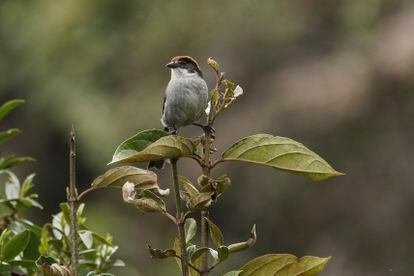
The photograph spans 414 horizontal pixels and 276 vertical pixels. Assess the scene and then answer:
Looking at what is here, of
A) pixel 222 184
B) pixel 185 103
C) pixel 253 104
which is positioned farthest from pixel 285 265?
pixel 253 104

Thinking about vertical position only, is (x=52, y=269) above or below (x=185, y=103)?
below

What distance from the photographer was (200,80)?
289cm

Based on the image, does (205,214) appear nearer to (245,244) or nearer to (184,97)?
(245,244)

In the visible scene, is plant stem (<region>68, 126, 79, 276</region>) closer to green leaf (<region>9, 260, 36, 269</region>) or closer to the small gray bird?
green leaf (<region>9, 260, 36, 269</region>)

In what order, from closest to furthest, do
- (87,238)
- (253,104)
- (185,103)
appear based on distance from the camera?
(87,238) → (185,103) → (253,104)

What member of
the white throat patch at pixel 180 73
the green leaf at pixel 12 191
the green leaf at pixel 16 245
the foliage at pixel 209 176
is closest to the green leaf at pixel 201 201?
the foliage at pixel 209 176

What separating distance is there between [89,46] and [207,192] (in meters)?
8.84

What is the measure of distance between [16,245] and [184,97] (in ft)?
3.42

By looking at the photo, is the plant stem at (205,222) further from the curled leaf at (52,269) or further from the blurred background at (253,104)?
the blurred background at (253,104)

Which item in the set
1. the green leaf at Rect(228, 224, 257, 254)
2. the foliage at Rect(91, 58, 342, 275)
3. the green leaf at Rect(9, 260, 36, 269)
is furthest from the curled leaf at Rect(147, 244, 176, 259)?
the green leaf at Rect(9, 260, 36, 269)

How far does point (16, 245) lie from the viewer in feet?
5.89

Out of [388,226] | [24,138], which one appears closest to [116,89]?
[24,138]

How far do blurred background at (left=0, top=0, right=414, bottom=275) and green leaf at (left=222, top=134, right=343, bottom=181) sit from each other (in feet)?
19.8

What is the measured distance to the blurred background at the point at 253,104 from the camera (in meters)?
8.45
